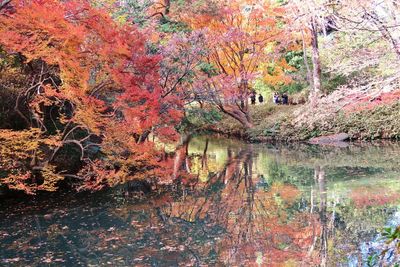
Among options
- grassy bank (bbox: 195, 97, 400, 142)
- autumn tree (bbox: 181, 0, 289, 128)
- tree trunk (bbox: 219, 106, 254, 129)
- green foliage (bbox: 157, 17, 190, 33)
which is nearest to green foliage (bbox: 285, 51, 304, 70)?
autumn tree (bbox: 181, 0, 289, 128)

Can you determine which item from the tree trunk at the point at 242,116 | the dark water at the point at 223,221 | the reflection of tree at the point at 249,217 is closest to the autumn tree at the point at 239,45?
the tree trunk at the point at 242,116

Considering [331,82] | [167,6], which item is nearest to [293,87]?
[331,82]

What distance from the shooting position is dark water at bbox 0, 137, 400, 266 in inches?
276

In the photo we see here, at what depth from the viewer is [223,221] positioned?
890cm

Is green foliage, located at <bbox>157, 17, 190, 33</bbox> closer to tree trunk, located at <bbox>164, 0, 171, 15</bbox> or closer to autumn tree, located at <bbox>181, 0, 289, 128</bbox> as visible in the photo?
tree trunk, located at <bbox>164, 0, 171, 15</bbox>

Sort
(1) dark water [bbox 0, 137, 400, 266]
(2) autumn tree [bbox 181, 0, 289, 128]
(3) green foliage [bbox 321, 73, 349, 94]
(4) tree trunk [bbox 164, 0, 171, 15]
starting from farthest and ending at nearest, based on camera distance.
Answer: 1. (3) green foliage [bbox 321, 73, 349, 94]
2. (2) autumn tree [bbox 181, 0, 289, 128]
3. (4) tree trunk [bbox 164, 0, 171, 15]
4. (1) dark water [bbox 0, 137, 400, 266]

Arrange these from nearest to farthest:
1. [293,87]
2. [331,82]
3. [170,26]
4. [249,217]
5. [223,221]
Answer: [223,221] < [249,217] < [170,26] < [331,82] < [293,87]

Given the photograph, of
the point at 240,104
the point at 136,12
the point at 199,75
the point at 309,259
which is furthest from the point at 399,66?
the point at 240,104

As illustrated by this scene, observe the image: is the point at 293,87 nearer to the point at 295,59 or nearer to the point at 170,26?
the point at 295,59

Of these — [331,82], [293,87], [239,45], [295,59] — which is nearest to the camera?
[239,45]

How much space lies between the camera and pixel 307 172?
13.7 m

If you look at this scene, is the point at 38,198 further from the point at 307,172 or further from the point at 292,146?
the point at 292,146

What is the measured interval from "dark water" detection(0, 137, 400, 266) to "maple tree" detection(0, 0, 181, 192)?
1040 millimetres

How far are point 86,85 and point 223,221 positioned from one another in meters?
4.33
